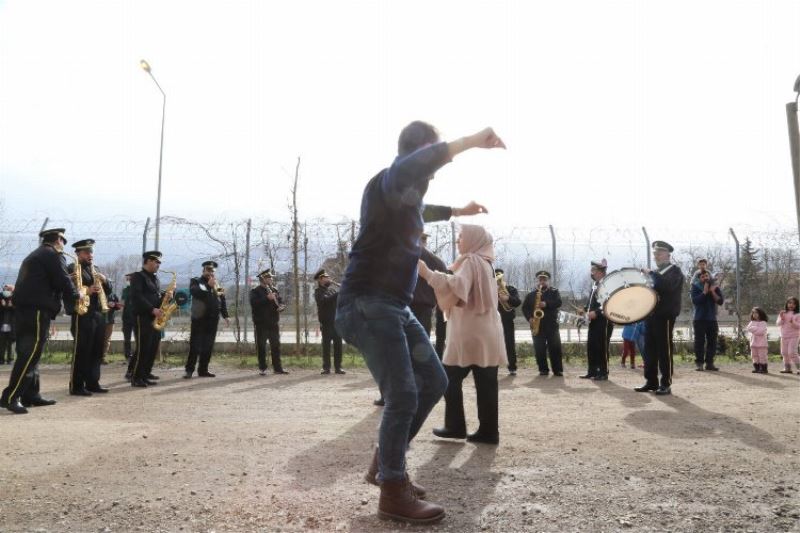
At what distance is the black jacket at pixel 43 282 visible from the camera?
728 cm

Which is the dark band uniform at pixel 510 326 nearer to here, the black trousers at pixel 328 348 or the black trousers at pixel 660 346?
the black trousers at pixel 328 348

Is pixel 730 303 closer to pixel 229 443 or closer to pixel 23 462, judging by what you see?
pixel 229 443

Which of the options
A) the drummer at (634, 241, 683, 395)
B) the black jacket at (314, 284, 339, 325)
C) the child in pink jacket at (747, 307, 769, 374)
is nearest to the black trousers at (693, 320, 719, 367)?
the child in pink jacket at (747, 307, 769, 374)

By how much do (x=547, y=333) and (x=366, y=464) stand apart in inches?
299

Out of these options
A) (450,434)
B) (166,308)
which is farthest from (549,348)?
(166,308)

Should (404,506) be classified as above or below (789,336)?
below

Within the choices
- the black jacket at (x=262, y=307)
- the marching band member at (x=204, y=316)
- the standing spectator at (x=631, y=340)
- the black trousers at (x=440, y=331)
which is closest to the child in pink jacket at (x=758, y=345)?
the standing spectator at (x=631, y=340)

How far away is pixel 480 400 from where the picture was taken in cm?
547

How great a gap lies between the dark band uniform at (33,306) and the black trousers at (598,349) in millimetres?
7746

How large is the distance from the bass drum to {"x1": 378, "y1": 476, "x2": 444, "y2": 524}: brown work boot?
5892 millimetres

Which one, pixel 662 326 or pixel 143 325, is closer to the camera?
pixel 662 326

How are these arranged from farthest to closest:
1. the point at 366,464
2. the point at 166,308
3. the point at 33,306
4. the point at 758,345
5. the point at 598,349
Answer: the point at 758,345 → the point at 166,308 → the point at 598,349 → the point at 33,306 → the point at 366,464

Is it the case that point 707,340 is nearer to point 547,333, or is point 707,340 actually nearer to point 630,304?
point 547,333

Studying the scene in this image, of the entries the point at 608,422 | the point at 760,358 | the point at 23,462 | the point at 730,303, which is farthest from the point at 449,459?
the point at 730,303
